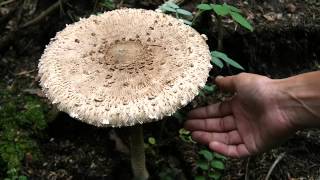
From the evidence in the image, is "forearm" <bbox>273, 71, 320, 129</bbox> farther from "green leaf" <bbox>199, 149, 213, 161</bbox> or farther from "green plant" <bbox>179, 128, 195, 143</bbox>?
"green plant" <bbox>179, 128, 195, 143</bbox>

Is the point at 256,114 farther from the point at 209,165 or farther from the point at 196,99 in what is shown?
the point at 196,99

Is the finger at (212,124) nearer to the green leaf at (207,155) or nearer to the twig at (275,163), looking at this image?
the green leaf at (207,155)

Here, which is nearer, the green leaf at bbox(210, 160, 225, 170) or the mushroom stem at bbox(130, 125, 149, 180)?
the mushroom stem at bbox(130, 125, 149, 180)

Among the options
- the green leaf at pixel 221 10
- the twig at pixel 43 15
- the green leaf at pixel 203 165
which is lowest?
the green leaf at pixel 203 165

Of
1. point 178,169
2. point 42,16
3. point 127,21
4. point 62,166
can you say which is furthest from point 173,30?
point 42,16

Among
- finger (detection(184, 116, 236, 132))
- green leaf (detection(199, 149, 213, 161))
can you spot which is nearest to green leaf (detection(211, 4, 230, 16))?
finger (detection(184, 116, 236, 132))

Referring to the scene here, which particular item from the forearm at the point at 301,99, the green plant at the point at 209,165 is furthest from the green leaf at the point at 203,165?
the forearm at the point at 301,99
